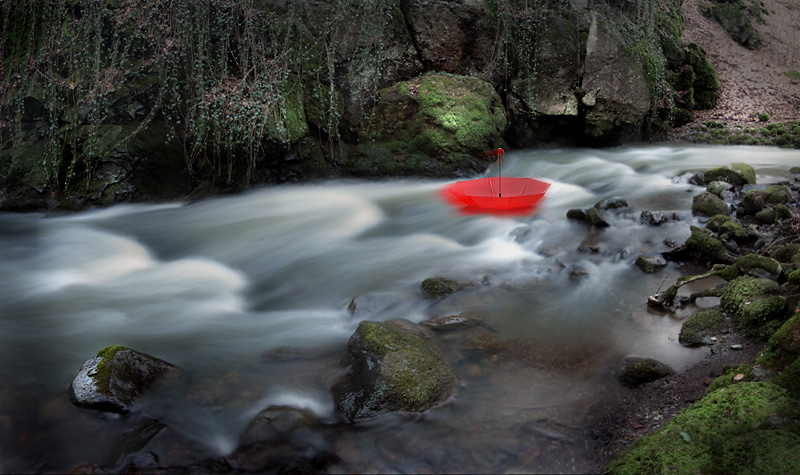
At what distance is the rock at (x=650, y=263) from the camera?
16.3 ft

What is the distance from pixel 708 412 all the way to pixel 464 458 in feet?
4.05

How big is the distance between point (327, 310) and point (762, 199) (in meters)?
4.76

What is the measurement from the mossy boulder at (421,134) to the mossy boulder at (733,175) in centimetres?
309

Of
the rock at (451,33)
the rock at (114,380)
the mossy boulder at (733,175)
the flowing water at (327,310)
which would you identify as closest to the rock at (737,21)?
the flowing water at (327,310)

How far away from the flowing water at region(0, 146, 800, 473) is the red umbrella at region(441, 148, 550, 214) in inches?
8.5

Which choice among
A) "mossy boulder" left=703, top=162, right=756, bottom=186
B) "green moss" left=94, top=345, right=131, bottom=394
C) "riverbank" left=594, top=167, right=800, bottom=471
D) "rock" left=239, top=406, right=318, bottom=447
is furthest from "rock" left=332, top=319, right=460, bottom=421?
"mossy boulder" left=703, top=162, right=756, bottom=186

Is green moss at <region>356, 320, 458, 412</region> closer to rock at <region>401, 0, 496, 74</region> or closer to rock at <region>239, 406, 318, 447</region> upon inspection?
rock at <region>239, 406, 318, 447</region>

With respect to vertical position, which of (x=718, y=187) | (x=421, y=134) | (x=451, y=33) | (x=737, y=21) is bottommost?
(x=718, y=187)

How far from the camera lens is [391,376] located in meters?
3.35

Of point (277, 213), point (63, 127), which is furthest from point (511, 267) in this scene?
point (63, 127)

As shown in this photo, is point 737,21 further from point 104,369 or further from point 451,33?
point 104,369

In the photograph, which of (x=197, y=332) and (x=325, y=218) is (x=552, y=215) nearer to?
(x=325, y=218)

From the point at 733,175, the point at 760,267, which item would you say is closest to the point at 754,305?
the point at 760,267

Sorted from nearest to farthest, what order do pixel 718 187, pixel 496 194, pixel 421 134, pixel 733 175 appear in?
pixel 718 187
pixel 733 175
pixel 496 194
pixel 421 134
